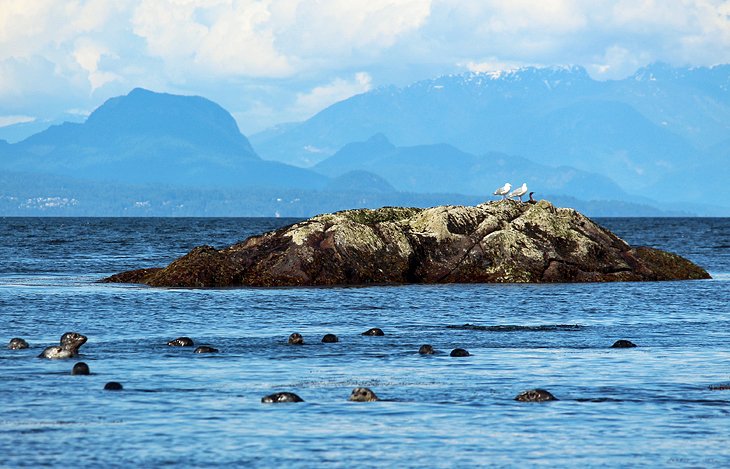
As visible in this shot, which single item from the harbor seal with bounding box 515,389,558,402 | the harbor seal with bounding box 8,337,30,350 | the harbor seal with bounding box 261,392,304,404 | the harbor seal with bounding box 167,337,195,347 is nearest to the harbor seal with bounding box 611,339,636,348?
the harbor seal with bounding box 515,389,558,402

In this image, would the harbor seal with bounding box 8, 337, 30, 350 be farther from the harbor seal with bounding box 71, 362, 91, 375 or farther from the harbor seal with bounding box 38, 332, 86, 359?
the harbor seal with bounding box 71, 362, 91, 375

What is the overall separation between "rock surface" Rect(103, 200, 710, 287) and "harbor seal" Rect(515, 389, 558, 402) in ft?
85.7

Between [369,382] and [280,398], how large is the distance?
3012mm

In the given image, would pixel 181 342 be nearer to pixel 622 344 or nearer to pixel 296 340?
pixel 296 340

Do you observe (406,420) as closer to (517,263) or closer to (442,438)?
(442,438)

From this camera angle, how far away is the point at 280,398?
875 inches

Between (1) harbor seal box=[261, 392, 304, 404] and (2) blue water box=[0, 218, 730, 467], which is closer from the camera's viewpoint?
(2) blue water box=[0, 218, 730, 467]

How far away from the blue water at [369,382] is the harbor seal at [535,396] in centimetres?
30

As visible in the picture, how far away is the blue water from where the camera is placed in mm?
18422

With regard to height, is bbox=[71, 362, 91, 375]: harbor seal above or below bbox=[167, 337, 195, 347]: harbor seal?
below

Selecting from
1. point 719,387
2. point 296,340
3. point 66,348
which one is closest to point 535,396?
point 719,387

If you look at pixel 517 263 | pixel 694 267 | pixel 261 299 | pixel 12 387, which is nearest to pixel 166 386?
pixel 12 387

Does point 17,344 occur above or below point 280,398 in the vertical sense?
above

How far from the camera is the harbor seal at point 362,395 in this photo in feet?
73.3
